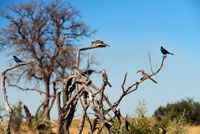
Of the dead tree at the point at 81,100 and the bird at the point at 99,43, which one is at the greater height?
the bird at the point at 99,43

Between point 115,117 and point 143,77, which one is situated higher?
point 143,77

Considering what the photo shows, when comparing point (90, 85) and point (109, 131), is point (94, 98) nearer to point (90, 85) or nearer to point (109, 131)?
point (90, 85)

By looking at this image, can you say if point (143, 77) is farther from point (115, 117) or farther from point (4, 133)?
point (4, 133)

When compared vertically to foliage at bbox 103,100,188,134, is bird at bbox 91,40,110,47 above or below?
above

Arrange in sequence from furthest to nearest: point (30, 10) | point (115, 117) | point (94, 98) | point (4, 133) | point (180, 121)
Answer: point (30, 10) → point (4, 133) → point (180, 121) → point (115, 117) → point (94, 98)

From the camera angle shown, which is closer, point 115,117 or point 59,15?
point 115,117

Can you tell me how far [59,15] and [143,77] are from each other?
15.1 m

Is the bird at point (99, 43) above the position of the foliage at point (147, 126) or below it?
above

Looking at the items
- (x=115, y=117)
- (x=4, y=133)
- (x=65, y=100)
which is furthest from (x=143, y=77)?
(x=4, y=133)

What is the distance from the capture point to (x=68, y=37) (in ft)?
58.6

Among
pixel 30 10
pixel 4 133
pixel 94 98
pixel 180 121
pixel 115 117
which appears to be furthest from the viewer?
pixel 30 10

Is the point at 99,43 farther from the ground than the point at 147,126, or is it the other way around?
the point at 99,43

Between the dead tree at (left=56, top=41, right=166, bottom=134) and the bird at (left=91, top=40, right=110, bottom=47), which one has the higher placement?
the bird at (left=91, top=40, right=110, bottom=47)

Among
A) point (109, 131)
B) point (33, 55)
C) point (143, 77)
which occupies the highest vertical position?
point (33, 55)
